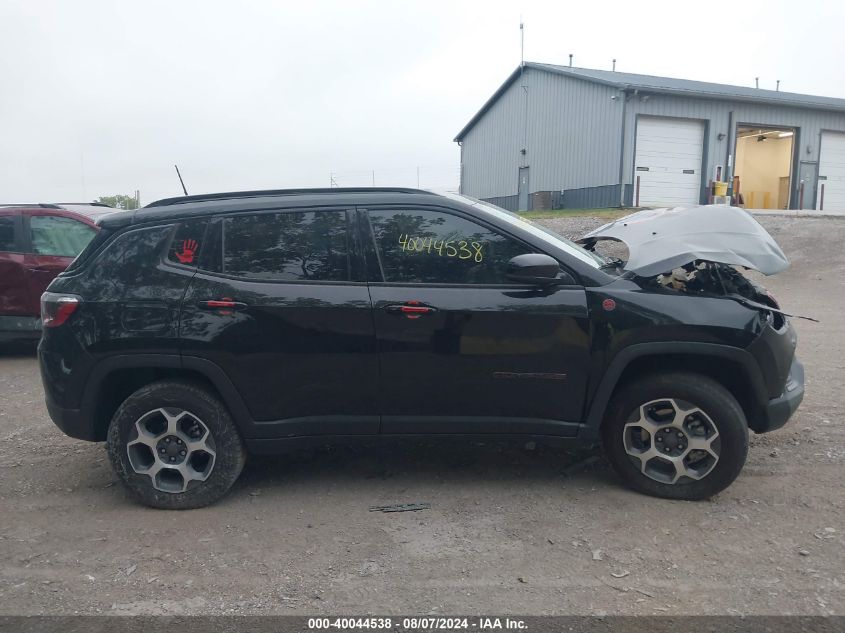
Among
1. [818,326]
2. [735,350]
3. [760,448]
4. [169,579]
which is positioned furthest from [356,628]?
[818,326]

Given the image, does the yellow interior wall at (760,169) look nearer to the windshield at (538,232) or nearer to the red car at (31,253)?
the red car at (31,253)

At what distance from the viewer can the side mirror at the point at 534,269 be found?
11.7 ft

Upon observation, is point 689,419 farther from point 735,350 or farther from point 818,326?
point 818,326

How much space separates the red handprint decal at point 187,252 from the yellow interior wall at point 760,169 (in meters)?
29.9

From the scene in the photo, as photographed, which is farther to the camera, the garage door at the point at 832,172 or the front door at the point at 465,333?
the garage door at the point at 832,172

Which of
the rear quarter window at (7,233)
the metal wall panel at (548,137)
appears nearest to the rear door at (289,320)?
the rear quarter window at (7,233)

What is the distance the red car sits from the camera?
7.25 metres

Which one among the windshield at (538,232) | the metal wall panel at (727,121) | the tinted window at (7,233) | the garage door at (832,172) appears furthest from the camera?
the garage door at (832,172)

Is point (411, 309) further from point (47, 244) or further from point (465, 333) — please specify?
point (47, 244)

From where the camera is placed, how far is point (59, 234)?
753 centimetres

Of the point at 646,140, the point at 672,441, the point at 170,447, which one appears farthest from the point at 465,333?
the point at 646,140

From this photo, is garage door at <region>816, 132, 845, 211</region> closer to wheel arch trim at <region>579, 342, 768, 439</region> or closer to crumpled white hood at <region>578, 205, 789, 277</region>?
crumpled white hood at <region>578, 205, 789, 277</region>

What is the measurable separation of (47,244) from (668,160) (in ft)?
63.6

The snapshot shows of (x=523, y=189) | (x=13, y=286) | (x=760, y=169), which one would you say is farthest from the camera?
(x=760, y=169)
